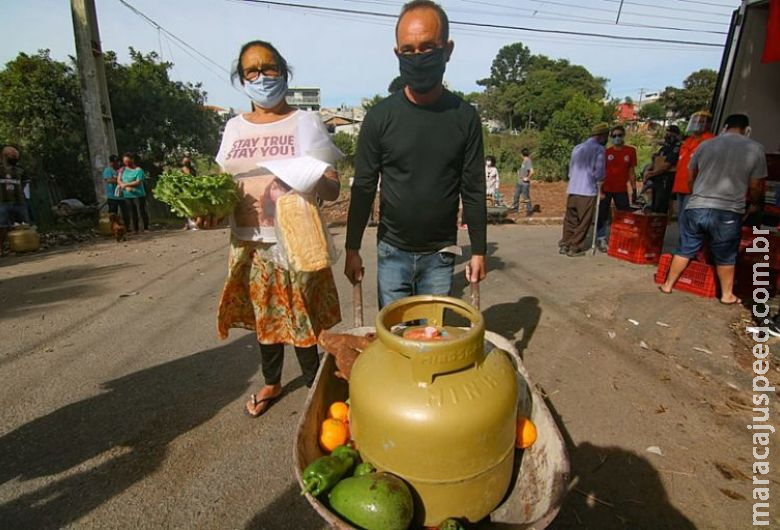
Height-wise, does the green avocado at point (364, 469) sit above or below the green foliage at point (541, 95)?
below

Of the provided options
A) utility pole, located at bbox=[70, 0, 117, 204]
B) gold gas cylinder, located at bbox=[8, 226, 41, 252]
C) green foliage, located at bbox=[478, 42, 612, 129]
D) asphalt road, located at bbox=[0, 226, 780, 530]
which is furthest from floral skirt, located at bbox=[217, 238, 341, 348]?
green foliage, located at bbox=[478, 42, 612, 129]

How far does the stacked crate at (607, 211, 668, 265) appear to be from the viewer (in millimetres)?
6238

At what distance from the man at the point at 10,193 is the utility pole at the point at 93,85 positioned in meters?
2.00

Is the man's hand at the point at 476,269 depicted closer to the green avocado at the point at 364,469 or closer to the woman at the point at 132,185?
the green avocado at the point at 364,469

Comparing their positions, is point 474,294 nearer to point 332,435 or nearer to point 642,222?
point 332,435

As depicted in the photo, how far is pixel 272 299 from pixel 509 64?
3687 inches

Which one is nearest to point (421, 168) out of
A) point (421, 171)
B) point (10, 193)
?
point (421, 171)

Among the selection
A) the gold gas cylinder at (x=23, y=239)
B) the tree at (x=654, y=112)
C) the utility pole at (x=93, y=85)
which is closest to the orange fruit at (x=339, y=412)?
the gold gas cylinder at (x=23, y=239)

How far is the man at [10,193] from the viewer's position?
798 cm

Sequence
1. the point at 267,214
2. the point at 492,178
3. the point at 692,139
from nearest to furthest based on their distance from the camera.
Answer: the point at 267,214, the point at 692,139, the point at 492,178

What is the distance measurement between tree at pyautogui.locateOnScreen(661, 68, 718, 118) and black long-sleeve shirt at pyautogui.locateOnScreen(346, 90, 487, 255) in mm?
59182

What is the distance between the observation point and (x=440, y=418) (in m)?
1.46

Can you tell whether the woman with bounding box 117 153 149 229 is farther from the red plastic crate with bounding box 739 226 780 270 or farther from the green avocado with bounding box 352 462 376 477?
the red plastic crate with bounding box 739 226 780 270

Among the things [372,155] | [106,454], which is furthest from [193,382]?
[372,155]
